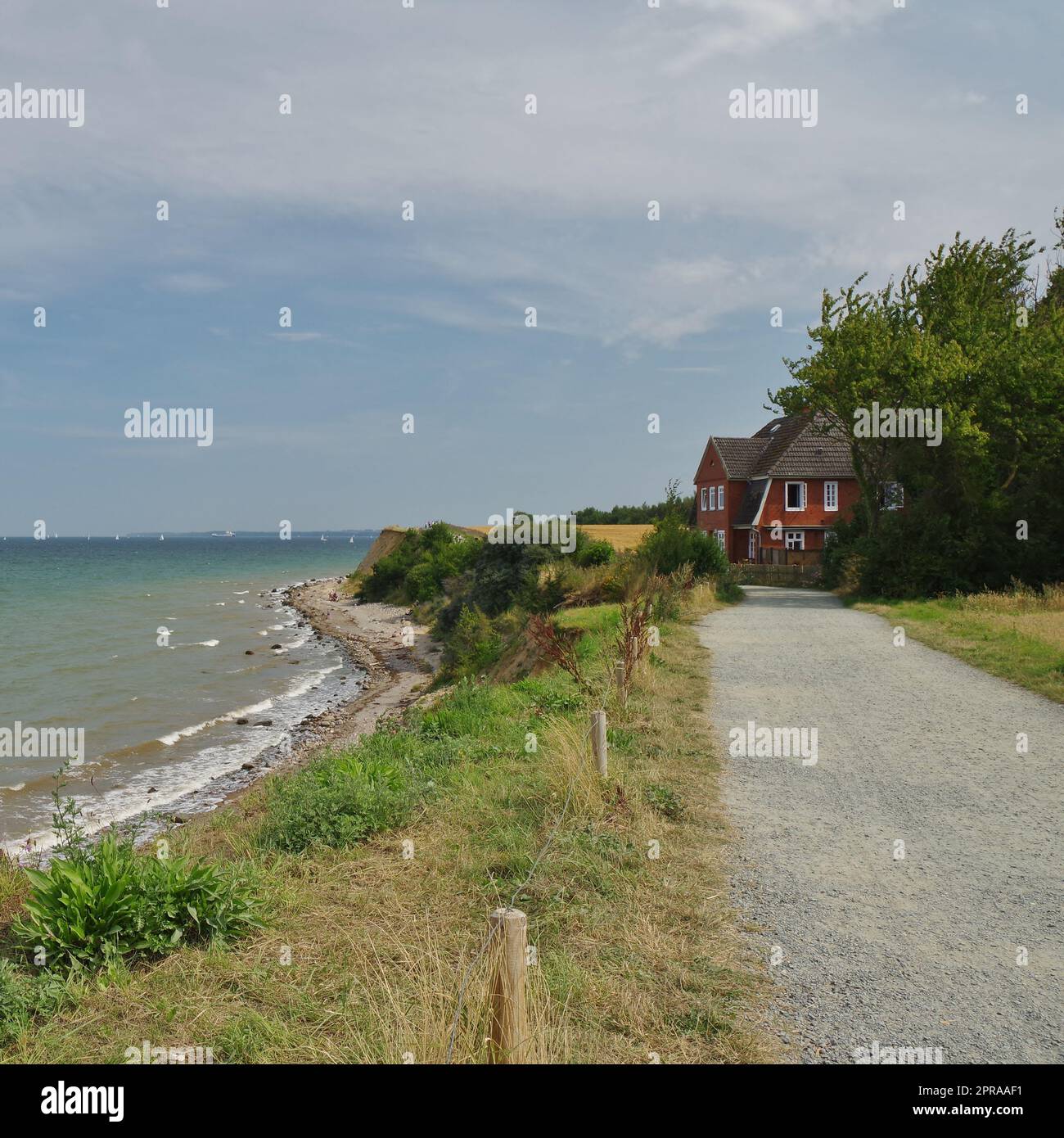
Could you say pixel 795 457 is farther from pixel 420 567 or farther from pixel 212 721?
pixel 212 721

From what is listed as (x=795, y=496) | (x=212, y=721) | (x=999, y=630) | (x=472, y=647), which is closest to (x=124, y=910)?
(x=212, y=721)

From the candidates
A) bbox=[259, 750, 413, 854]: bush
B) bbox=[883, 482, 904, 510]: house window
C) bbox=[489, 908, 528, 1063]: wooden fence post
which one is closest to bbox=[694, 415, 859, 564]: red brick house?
bbox=[883, 482, 904, 510]: house window

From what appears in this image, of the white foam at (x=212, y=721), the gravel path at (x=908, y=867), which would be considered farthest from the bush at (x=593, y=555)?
the gravel path at (x=908, y=867)

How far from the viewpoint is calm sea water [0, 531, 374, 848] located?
16516 mm

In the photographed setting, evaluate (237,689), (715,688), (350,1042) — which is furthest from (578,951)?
(237,689)

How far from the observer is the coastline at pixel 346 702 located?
47.2 feet

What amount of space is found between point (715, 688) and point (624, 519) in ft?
229

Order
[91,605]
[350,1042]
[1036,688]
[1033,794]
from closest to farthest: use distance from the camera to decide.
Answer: [350,1042] → [1033,794] → [1036,688] → [91,605]

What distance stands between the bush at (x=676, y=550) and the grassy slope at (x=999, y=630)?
5344 millimetres

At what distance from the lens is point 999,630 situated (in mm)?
18797

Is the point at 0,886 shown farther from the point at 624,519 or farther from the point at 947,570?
the point at 624,519

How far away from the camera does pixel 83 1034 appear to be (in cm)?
436

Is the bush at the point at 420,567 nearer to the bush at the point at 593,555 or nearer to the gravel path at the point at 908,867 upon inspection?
the bush at the point at 593,555
